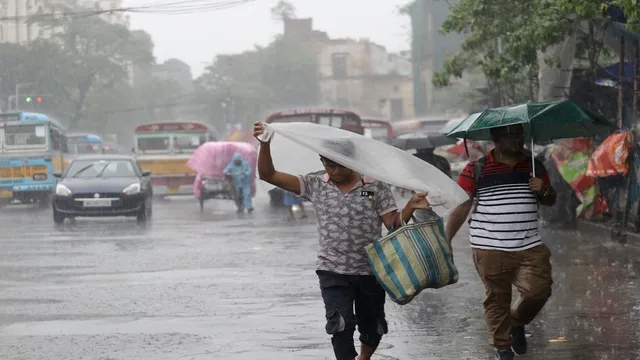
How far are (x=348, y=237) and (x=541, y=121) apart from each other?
179 cm

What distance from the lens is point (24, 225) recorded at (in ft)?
77.4

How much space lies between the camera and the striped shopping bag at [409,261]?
6203mm

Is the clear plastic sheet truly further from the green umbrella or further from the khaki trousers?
the green umbrella

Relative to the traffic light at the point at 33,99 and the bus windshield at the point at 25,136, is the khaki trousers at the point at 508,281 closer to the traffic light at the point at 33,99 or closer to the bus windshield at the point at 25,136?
the bus windshield at the point at 25,136

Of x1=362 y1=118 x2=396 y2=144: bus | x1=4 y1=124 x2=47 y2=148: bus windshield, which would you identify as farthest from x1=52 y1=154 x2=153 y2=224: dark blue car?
x1=362 y1=118 x2=396 y2=144: bus

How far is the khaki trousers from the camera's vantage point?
7051mm

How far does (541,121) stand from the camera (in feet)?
24.1

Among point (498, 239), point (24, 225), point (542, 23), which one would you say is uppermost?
point (542, 23)

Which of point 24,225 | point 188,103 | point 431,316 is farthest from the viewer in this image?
point 188,103

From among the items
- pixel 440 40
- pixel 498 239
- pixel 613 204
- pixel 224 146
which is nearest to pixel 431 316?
pixel 498 239

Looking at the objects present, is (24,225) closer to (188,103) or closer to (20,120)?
(20,120)

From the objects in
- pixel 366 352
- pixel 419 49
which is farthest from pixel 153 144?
pixel 419 49

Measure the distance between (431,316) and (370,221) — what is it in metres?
3.35

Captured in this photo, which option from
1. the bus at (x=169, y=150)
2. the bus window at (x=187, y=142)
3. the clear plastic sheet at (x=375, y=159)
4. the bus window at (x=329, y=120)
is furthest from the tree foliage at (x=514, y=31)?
the bus window at (x=187, y=142)
